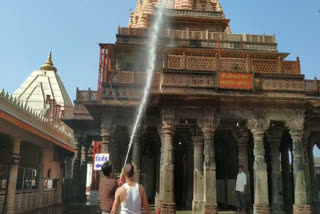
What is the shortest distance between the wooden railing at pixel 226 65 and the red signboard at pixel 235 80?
0.87 ft

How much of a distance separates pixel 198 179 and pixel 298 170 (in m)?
4.46

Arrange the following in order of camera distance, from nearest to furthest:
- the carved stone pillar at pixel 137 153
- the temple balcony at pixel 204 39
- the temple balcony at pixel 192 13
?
the carved stone pillar at pixel 137 153, the temple balcony at pixel 204 39, the temple balcony at pixel 192 13

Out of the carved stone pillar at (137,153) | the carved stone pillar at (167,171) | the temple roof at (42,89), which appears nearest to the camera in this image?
the carved stone pillar at (167,171)

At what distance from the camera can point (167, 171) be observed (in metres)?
12.2

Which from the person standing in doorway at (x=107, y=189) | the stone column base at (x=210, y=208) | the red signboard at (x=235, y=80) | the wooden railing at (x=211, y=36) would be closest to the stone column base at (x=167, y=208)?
the stone column base at (x=210, y=208)

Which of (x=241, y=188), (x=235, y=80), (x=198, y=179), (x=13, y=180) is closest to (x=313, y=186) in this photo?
(x=241, y=188)

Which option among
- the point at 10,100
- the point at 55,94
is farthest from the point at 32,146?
the point at 55,94

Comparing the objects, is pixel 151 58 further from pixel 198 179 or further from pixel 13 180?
pixel 13 180

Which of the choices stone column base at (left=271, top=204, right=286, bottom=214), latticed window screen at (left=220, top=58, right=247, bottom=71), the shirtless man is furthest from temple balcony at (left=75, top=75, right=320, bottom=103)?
the shirtless man

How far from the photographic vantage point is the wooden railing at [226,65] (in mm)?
13469

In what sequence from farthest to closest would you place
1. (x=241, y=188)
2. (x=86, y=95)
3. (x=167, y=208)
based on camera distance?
(x=86, y=95) → (x=241, y=188) → (x=167, y=208)

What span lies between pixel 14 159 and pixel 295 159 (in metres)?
12.8

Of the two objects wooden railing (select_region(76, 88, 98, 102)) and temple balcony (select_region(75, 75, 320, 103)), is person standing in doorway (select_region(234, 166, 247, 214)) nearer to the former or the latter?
temple balcony (select_region(75, 75, 320, 103))

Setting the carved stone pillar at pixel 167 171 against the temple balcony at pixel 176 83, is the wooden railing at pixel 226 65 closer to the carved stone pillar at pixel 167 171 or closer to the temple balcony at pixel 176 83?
the temple balcony at pixel 176 83
